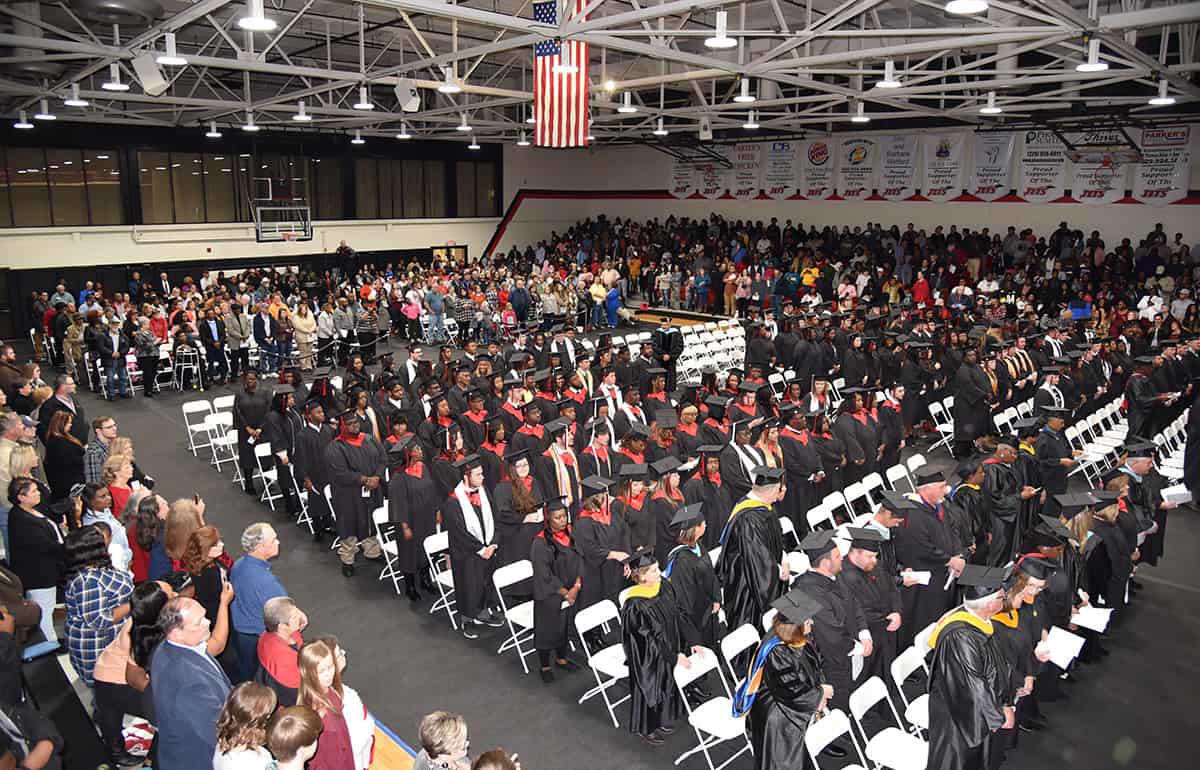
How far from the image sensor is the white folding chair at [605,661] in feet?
19.4

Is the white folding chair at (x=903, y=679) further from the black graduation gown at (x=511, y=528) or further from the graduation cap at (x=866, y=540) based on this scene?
the black graduation gown at (x=511, y=528)

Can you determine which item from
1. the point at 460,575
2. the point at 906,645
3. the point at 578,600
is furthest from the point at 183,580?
the point at 906,645

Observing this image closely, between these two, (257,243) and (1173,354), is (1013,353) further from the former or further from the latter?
(257,243)

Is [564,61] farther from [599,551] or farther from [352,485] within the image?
[599,551]

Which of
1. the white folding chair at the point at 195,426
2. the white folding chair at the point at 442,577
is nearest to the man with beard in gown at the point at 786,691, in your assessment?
the white folding chair at the point at 442,577

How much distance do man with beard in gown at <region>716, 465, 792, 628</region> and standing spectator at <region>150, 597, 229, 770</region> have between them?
3938mm

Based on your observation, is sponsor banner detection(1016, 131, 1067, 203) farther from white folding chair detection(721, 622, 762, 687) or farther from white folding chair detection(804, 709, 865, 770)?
white folding chair detection(804, 709, 865, 770)

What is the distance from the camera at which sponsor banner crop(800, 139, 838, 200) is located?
25562 millimetres

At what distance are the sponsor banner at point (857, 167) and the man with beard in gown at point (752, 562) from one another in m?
20.1

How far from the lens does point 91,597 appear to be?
16.0 feet

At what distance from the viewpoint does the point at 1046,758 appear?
5711mm

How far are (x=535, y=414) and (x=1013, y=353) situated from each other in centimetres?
816

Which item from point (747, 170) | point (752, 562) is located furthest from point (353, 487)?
point (747, 170)

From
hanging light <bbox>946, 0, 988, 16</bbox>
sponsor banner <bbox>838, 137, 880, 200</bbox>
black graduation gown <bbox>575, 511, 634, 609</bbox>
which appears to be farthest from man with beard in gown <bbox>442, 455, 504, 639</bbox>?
sponsor banner <bbox>838, 137, 880, 200</bbox>
